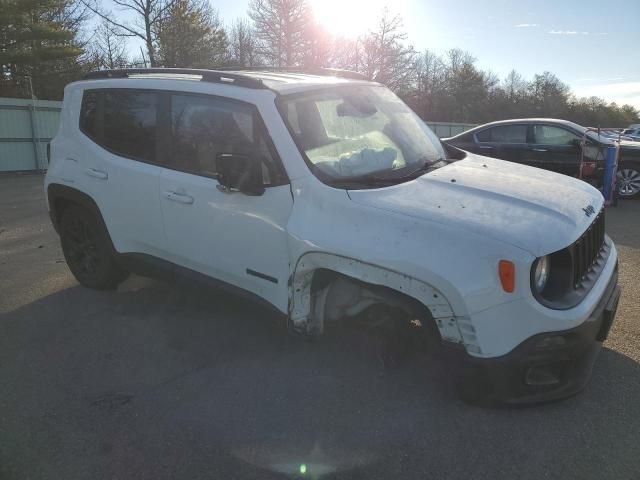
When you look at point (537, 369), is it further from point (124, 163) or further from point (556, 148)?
point (556, 148)

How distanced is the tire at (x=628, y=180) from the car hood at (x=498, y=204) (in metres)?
8.42

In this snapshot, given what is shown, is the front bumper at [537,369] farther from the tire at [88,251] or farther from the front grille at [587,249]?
the tire at [88,251]

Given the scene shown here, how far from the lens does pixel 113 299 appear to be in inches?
184

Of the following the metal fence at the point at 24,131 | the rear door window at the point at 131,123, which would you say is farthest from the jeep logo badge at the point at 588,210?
the metal fence at the point at 24,131

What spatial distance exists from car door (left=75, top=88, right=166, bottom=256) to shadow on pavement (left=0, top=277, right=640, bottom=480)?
0.65 meters

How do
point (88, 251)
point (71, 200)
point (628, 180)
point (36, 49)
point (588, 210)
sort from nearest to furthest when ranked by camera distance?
point (588, 210) → point (71, 200) → point (88, 251) → point (628, 180) → point (36, 49)

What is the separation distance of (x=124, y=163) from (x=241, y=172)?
1.41 m

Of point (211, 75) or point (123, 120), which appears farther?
point (123, 120)

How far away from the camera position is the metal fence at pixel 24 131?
1591 cm

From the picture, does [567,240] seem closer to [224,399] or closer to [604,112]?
[224,399]

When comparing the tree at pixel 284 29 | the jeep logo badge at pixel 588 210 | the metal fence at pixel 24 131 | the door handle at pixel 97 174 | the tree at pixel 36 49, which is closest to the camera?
the jeep logo badge at pixel 588 210

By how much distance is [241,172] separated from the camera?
313cm

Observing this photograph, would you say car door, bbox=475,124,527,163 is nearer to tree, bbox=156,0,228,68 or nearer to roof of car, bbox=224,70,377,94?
roof of car, bbox=224,70,377,94

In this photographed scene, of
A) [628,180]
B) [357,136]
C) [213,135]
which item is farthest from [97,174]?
[628,180]
